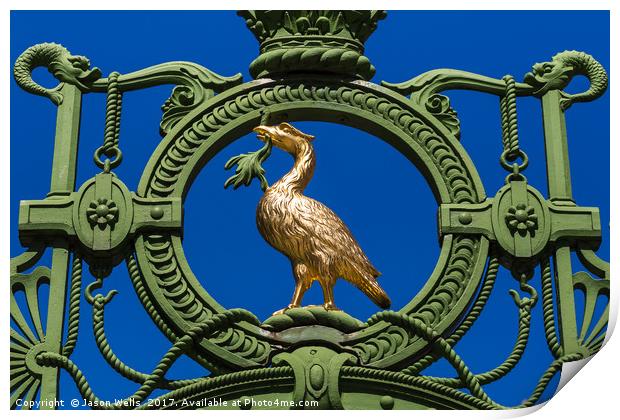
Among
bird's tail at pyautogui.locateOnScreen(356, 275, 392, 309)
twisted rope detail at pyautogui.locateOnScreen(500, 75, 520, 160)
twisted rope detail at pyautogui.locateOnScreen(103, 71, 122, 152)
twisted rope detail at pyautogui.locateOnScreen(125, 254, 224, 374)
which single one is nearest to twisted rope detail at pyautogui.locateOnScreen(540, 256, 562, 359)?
twisted rope detail at pyautogui.locateOnScreen(500, 75, 520, 160)

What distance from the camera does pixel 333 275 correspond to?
14.0 m

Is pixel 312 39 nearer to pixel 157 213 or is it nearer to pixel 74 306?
pixel 157 213

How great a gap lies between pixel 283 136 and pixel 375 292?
117cm

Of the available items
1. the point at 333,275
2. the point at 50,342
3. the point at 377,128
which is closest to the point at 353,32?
the point at 377,128

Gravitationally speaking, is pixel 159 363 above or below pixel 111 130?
below

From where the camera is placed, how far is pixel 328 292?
13984mm

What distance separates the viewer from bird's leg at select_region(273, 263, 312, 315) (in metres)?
14.0

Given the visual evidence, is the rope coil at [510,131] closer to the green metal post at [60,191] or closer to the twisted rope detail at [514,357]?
the twisted rope detail at [514,357]

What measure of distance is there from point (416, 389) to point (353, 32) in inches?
97.0

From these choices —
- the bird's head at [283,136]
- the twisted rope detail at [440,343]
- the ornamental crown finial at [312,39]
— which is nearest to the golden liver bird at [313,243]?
the twisted rope detail at [440,343]

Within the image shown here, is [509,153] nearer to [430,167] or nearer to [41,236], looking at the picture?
[430,167]

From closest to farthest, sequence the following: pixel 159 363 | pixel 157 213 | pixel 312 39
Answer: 1. pixel 159 363
2. pixel 157 213
3. pixel 312 39

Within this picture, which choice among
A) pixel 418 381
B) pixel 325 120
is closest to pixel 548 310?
pixel 418 381

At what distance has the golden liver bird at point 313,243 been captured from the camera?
1403 centimetres
